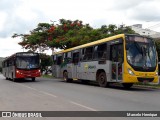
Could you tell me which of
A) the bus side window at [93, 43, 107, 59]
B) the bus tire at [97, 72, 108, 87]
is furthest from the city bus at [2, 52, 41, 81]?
the bus tire at [97, 72, 108, 87]

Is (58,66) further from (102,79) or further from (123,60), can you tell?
(123,60)

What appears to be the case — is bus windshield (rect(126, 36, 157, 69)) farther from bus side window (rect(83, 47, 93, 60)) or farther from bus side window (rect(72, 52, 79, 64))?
bus side window (rect(72, 52, 79, 64))

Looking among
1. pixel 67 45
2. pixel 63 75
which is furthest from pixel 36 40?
pixel 63 75

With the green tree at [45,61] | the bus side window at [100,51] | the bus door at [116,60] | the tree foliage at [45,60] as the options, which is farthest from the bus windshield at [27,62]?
the green tree at [45,61]

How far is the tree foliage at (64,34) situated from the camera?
3284cm

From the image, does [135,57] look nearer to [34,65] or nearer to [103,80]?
[103,80]

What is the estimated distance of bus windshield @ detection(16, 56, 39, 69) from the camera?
2983cm

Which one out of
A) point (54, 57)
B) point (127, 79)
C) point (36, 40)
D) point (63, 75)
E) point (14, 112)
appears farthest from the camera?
point (36, 40)

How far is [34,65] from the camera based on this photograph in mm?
A: 30234

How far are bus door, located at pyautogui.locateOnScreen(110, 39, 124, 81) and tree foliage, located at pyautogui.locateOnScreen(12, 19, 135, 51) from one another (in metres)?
11.9

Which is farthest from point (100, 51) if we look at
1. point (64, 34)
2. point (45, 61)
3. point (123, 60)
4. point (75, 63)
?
point (45, 61)

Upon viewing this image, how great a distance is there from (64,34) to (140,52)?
2296 centimetres

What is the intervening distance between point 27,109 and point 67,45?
2658 centimetres

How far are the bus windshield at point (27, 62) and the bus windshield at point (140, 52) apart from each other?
13.9 metres
